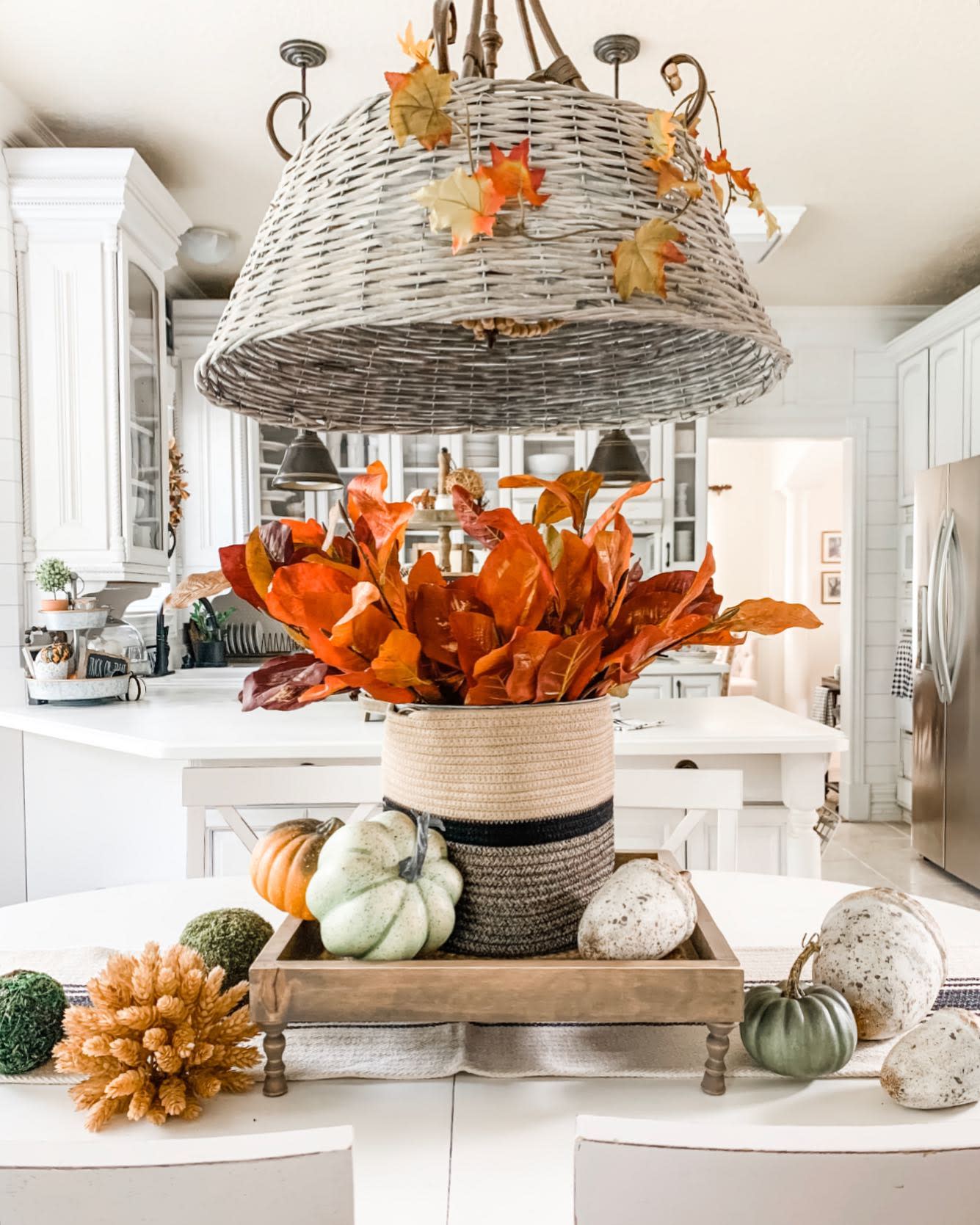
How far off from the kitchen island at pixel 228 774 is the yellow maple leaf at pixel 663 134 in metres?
1.16

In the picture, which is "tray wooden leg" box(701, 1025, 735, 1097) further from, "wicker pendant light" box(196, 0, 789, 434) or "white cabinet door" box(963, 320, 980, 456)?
"white cabinet door" box(963, 320, 980, 456)

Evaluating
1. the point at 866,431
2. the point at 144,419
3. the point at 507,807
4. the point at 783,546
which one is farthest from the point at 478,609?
the point at 783,546

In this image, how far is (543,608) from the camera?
0.78m

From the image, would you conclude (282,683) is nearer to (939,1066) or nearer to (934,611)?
(939,1066)

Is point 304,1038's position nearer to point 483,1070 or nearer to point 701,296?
point 483,1070

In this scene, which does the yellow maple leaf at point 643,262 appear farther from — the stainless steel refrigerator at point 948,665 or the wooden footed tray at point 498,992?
the stainless steel refrigerator at point 948,665

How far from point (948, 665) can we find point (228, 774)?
3.14m

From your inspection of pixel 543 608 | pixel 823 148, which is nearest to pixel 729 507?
pixel 823 148

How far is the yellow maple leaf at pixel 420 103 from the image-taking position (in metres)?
0.56

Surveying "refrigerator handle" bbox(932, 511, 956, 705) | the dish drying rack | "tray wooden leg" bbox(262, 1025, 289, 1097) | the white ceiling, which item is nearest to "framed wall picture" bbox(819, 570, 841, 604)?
"refrigerator handle" bbox(932, 511, 956, 705)

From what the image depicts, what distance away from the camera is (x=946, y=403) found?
14.4 ft

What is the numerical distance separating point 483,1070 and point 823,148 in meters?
3.11

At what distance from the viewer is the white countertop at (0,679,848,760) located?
7.00 ft

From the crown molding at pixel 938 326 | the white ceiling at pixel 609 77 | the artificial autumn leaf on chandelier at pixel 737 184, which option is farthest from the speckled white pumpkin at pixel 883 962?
the crown molding at pixel 938 326
